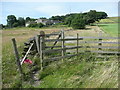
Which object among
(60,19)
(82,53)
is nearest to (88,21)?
A: (60,19)

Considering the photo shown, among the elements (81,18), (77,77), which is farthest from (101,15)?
(77,77)

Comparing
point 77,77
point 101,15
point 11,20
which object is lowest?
point 77,77

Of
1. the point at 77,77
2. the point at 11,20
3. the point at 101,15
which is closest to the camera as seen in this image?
the point at 77,77

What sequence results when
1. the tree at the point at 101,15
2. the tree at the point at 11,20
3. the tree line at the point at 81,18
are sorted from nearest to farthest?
the tree line at the point at 81,18, the tree at the point at 11,20, the tree at the point at 101,15

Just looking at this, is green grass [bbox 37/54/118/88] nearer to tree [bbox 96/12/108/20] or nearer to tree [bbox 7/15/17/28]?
tree [bbox 7/15/17/28]

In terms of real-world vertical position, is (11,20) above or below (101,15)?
below

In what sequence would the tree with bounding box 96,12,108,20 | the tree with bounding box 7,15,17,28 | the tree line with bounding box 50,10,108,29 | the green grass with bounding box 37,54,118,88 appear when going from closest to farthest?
1. the green grass with bounding box 37,54,118,88
2. the tree line with bounding box 50,10,108,29
3. the tree with bounding box 7,15,17,28
4. the tree with bounding box 96,12,108,20

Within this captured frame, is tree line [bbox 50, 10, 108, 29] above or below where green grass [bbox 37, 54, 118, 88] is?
above

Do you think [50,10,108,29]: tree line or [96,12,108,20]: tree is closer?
[50,10,108,29]: tree line

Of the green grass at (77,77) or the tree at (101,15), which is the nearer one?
the green grass at (77,77)

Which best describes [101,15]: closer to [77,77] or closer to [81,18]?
[81,18]

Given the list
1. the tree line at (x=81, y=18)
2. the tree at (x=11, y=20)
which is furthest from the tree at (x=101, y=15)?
the tree at (x=11, y=20)

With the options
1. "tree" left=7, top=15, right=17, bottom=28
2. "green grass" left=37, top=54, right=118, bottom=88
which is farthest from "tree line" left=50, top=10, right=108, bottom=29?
"green grass" left=37, top=54, right=118, bottom=88

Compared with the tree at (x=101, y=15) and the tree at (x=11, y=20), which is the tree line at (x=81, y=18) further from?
the tree at (x=11, y=20)
